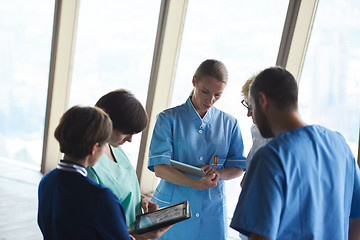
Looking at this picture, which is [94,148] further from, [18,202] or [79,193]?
[18,202]

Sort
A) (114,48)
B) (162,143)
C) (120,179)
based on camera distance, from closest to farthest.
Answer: (120,179) < (162,143) < (114,48)

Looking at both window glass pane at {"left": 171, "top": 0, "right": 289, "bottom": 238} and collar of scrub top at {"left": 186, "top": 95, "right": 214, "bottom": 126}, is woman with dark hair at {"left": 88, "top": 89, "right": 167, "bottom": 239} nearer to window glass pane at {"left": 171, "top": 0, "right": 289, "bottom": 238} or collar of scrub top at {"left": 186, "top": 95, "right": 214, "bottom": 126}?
collar of scrub top at {"left": 186, "top": 95, "right": 214, "bottom": 126}

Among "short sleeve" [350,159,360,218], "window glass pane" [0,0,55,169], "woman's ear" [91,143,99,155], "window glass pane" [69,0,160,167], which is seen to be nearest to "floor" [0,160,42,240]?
"window glass pane" [0,0,55,169]

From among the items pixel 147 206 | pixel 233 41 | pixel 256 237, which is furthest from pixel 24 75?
pixel 256 237

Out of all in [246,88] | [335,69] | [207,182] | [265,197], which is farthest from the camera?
[335,69]

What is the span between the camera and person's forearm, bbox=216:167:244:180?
1.90m

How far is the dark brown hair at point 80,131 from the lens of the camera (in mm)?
1188

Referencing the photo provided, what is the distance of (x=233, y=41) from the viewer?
12.4 feet

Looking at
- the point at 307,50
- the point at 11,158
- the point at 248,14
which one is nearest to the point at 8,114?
the point at 11,158

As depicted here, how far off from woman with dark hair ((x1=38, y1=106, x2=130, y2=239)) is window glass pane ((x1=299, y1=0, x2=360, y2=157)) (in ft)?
8.77

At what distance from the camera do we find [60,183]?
1179 millimetres

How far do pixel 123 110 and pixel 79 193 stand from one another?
0.39 m

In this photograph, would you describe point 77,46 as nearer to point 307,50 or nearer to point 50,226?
point 307,50

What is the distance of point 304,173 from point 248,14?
9.20 ft
